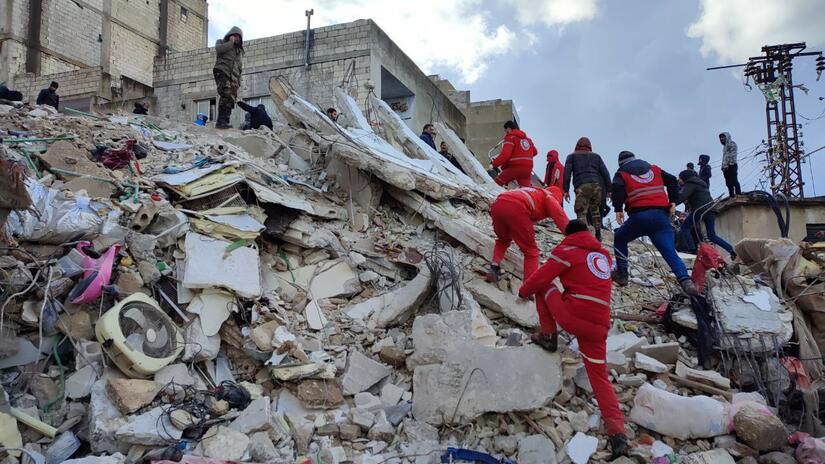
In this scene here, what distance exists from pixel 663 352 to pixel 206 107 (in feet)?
43.2

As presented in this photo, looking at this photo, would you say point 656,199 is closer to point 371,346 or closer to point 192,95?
point 371,346

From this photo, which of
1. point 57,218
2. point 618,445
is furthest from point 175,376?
point 618,445

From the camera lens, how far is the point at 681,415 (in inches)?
145

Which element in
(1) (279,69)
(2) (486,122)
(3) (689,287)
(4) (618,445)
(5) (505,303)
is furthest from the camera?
(2) (486,122)

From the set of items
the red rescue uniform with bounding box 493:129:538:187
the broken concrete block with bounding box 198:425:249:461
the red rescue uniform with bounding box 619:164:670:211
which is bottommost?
the broken concrete block with bounding box 198:425:249:461

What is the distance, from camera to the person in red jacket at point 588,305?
3.55 m

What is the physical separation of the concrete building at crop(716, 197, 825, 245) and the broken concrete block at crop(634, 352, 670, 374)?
9.06m

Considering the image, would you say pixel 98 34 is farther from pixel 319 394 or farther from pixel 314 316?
pixel 319 394

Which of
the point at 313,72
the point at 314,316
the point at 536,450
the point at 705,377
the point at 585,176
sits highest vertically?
the point at 313,72

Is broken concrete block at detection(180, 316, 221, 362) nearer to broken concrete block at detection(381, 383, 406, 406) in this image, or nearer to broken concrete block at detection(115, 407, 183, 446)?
broken concrete block at detection(115, 407, 183, 446)

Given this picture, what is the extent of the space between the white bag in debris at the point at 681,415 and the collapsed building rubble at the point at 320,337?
0.01m

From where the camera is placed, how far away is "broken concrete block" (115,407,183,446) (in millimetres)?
3316

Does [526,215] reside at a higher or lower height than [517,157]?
lower

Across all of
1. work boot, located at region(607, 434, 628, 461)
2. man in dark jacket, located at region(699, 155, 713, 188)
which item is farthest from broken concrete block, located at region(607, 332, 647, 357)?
man in dark jacket, located at region(699, 155, 713, 188)
